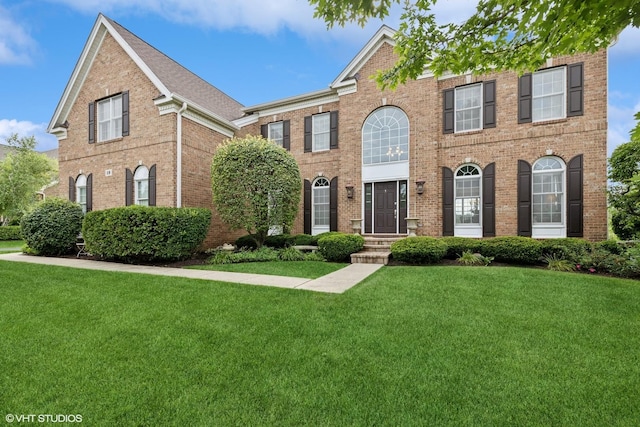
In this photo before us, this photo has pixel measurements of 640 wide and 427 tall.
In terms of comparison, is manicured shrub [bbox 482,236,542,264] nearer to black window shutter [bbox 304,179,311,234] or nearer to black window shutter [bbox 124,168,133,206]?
black window shutter [bbox 304,179,311,234]

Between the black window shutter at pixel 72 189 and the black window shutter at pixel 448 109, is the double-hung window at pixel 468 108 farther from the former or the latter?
the black window shutter at pixel 72 189

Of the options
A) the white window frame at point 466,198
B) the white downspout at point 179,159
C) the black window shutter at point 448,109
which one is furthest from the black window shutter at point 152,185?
the white window frame at point 466,198

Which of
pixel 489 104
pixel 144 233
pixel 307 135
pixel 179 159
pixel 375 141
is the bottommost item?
pixel 144 233

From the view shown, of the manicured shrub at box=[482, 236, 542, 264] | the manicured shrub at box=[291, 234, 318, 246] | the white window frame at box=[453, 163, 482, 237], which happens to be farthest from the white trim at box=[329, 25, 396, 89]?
the manicured shrub at box=[482, 236, 542, 264]

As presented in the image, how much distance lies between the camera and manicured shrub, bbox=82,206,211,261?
8.68 m

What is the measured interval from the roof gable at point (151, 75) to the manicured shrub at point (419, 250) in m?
9.24

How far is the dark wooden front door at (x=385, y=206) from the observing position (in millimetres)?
11344

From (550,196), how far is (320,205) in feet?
26.8

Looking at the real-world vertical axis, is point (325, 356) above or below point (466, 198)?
below

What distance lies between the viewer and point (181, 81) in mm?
13023

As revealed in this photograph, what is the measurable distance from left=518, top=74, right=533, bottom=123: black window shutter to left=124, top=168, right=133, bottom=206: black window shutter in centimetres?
1456

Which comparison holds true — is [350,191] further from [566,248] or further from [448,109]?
[566,248]

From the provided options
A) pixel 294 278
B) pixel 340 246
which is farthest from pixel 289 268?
pixel 340 246

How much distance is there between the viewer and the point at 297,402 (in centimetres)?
232
